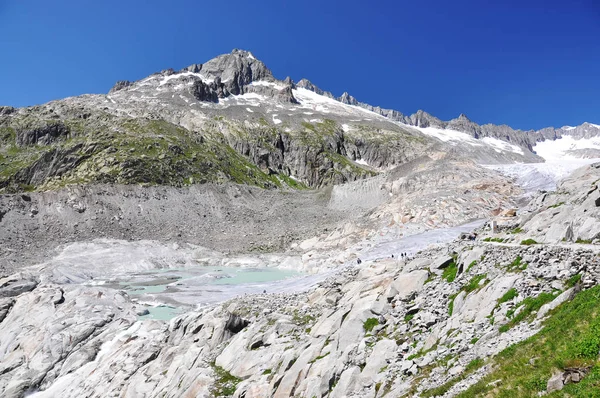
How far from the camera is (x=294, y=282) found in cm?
5175

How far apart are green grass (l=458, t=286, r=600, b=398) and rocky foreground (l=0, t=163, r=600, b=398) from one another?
49 mm

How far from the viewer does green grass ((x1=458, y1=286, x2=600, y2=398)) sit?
33.9 feet

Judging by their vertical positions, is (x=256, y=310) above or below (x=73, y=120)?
below

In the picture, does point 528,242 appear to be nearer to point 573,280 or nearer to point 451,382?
point 573,280

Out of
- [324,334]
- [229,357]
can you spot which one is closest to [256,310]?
[229,357]

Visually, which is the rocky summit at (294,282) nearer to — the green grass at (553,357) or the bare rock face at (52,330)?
the green grass at (553,357)

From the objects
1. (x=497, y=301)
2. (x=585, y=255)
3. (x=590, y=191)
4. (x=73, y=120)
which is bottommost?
(x=497, y=301)

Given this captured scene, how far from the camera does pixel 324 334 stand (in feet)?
76.0

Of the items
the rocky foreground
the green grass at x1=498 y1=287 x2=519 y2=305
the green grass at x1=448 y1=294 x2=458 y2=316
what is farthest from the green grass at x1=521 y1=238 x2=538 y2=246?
the green grass at x1=498 y1=287 x2=519 y2=305

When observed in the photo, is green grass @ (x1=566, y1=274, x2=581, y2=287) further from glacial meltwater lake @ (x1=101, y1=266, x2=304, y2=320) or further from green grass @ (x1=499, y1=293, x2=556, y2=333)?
glacial meltwater lake @ (x1=101, y1=266, x2=304, y2=320)

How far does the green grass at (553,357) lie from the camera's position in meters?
10.3

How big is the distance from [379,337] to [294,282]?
32629 millimetres

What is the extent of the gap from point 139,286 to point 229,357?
40.7 m

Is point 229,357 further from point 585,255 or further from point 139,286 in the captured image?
point 139,286
